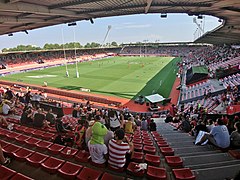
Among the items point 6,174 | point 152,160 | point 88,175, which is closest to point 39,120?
point 6,174

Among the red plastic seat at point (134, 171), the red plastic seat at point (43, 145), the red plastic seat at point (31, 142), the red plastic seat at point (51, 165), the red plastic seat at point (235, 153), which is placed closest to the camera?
the red plastic seat at point (134, 171)

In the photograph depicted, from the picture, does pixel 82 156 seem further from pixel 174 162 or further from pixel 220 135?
pixel 220 135

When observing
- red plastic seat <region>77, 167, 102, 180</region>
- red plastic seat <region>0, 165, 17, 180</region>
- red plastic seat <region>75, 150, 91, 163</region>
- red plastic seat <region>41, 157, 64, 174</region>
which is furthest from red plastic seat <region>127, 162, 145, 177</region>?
red plastic seat <region>0, 165, 17, 180</region>

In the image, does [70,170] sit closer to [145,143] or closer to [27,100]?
[145,143]

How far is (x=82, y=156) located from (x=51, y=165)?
80 cm

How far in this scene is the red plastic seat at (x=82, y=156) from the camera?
196 inches

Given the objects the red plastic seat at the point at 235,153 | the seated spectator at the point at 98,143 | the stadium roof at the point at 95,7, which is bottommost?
the red plastic seat at the point at 235,153

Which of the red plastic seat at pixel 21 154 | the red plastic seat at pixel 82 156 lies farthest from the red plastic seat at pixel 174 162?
the red plastic seat at pixel 21 154

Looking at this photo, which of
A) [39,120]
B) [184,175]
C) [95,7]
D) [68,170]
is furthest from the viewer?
[95,7]

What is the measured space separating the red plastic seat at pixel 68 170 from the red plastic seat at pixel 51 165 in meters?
0.16

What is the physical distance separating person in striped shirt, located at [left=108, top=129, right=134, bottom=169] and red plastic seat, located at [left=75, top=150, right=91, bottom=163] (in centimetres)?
76

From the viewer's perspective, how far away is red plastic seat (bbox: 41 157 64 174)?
444cm

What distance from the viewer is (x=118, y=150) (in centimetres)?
427

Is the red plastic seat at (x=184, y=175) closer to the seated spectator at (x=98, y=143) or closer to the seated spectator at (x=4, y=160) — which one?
the seated spectator at (x=98, y=143)
